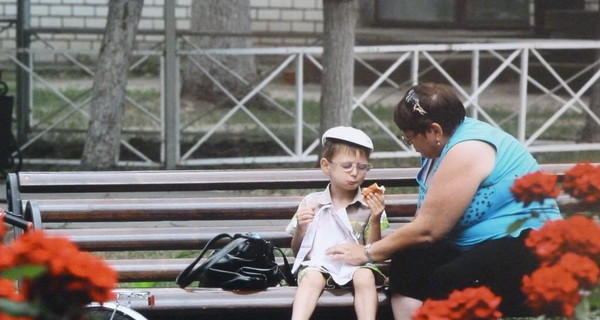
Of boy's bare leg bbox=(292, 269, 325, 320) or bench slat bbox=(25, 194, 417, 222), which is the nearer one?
boy's bare leg bbox=(292, 269, 325, 320)

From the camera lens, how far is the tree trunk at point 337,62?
34.7 feet

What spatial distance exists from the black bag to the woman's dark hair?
0.69 meters

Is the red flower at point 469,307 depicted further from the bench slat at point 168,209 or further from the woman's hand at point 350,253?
the bench slat at point 168,209

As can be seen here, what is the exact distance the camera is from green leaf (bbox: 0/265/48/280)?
227 cm

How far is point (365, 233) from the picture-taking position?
4945 millimetres

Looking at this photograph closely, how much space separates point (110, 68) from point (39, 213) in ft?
20.3

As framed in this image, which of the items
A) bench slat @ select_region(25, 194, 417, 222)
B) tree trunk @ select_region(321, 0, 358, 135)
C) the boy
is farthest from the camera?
tree trunk @ select_region(321, 0, 358, 135)

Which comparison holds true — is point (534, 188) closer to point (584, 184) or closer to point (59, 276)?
point (584, 184)

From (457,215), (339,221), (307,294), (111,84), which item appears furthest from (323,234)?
(111,84)

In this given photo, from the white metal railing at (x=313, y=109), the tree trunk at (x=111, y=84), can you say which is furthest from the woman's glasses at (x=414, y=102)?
the tree trunk at (x=111, y=84)

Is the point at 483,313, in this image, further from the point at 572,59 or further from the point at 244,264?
the point at 572,59

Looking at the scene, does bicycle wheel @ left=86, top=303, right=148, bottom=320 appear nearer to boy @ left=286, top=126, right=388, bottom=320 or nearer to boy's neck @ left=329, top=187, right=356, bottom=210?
boy @ left=286, top=126, right=388, bottom=320

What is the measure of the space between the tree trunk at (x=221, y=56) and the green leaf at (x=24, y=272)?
49.1 ft

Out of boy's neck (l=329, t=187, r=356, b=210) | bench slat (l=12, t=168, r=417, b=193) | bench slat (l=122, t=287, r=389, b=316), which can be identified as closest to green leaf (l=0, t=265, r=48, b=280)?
bench slat (l=122, t=287, r=389, b=316)
